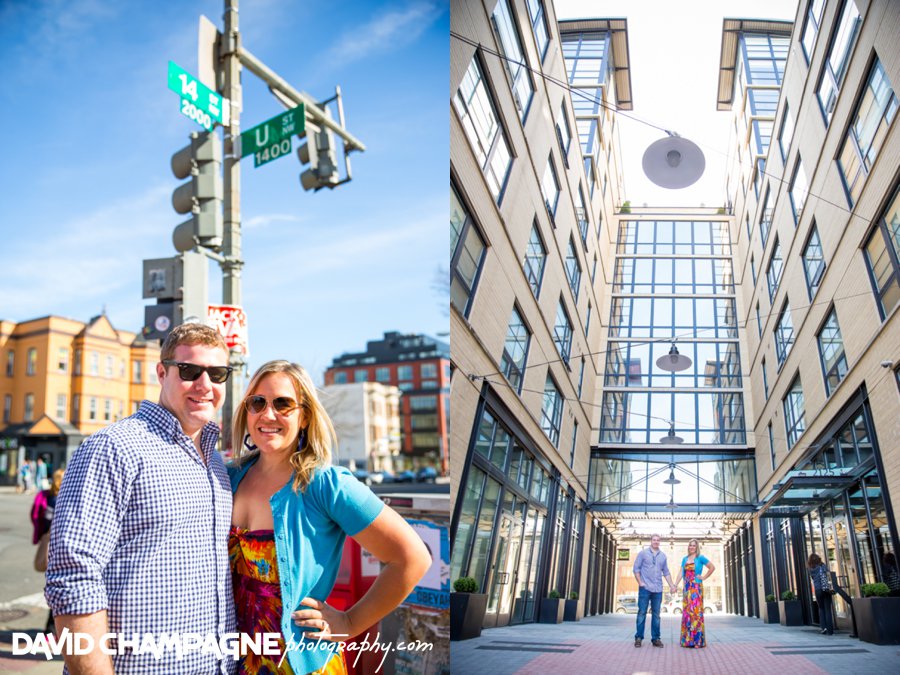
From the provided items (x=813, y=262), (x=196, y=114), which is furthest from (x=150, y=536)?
(x=196, y=114)

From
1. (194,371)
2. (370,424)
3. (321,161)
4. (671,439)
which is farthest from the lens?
(370,424)

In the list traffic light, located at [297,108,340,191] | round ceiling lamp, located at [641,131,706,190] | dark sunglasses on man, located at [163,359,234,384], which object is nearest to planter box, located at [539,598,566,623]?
dark sunglasses on man, located at [163,359,234,384]

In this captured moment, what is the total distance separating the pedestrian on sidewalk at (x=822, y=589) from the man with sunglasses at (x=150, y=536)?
2.26m

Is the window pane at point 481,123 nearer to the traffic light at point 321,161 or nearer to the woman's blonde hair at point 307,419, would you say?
the woman's blonde hair at point 307,419

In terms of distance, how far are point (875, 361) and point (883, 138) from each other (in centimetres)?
97

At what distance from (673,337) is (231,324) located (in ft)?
16.1

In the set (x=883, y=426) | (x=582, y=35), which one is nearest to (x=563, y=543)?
(x=883, y=426)

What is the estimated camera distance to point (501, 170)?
4.53m

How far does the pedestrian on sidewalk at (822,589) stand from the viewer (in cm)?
289

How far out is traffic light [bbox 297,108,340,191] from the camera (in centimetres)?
928

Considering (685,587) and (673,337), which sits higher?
(673,337)

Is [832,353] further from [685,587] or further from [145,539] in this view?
[145,539]

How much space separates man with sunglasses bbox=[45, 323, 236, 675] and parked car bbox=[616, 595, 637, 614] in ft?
6.19

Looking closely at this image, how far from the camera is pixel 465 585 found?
11.5ft
